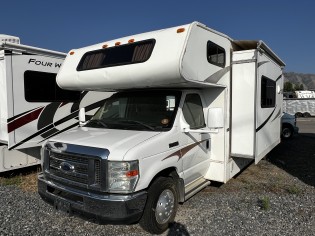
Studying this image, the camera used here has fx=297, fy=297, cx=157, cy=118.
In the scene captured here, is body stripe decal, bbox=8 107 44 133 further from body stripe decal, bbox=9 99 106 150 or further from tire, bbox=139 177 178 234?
tire, bbox=139 177 178 234

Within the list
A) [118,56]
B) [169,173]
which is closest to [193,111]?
[169,173]

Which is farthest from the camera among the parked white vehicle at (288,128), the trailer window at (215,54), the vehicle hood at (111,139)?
the parked white vehicle at (288,128)

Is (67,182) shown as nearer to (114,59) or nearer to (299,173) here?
(114,59)

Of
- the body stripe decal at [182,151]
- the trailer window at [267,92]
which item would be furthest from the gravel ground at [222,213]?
the trailer window at [267,92]

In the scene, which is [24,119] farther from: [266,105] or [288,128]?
[288,128]

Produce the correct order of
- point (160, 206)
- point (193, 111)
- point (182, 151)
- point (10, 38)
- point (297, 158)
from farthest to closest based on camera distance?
1. point (297, 158)
2. point (10, 38)
3. point (193, 111)
4. point (182, 151)
5. point (160, 206)

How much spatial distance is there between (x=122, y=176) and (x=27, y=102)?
396 centimetres

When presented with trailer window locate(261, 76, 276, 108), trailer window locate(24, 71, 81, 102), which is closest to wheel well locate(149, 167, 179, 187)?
trailer window locate(261, 76, 276, 108)

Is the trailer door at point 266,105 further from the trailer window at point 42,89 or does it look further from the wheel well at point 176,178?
the trailer window at point 42,89

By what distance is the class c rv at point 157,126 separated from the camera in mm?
3826

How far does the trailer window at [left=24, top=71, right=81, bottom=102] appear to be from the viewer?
21.8 feet

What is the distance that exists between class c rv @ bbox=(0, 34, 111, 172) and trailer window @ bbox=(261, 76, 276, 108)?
474cm

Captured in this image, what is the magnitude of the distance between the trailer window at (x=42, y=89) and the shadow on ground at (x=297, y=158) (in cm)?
616

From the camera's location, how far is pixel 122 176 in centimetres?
373
